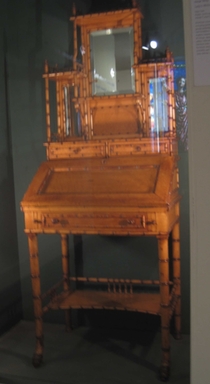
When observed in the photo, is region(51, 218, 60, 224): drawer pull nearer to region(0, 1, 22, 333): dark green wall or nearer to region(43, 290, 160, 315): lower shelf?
region(43, 290, 160, 315): lower shelf

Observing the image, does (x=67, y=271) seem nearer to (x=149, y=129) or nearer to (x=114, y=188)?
(x=114, y=188)

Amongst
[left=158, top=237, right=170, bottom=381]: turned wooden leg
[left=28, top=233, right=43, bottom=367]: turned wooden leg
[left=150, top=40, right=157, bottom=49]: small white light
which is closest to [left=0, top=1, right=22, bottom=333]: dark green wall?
[left=28, top=233, right=43, bottom=367]: turned wooden leg

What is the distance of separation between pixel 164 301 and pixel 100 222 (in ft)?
1.56

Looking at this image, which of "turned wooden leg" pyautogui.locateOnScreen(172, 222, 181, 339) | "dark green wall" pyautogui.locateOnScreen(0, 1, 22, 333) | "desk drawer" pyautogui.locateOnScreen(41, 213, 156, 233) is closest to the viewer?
"desk drawer" pyautogui.locateOnScreen(41, 213, 156, 233)

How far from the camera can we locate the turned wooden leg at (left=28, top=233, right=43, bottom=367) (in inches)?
89.1

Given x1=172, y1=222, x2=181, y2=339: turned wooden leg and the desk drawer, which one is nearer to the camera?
the desk drawer

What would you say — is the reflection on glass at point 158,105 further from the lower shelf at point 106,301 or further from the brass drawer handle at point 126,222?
the lower shelf at point 106,301

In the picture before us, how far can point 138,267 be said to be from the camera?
2.55 m

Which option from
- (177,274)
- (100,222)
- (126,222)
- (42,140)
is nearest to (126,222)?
(126,222)

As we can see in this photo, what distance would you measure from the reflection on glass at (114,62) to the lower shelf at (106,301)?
42.7 inches

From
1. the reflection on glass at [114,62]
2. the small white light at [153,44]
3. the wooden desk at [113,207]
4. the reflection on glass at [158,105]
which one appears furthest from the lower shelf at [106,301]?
the small white light at [153,44]

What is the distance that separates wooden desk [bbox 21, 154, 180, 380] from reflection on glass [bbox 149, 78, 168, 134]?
155mm

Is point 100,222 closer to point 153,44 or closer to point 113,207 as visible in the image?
point 113,207

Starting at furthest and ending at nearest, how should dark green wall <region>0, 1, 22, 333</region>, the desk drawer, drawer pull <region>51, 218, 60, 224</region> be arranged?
dark green wall <region>0, 1, 22, 333</region>
drawer pull <region>51, 218, 60, 224</region>
the desk drawer
